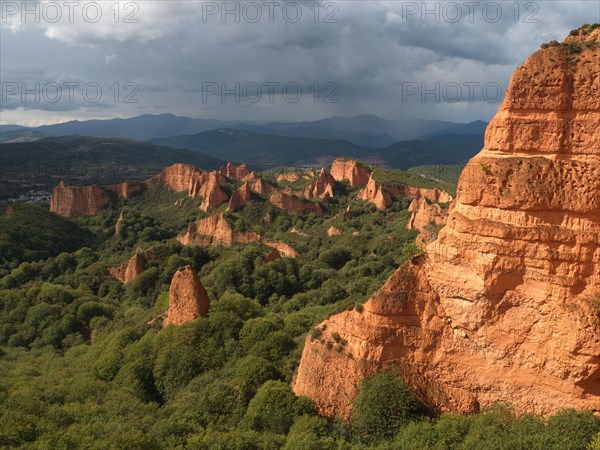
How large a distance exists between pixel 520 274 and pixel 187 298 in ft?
66.7

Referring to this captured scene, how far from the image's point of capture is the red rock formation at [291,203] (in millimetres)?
86500

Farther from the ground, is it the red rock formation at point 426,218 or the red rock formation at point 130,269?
the red rock formation at point 426,218

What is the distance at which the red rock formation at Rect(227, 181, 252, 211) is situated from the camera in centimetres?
8500

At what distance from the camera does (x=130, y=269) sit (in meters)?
56.9

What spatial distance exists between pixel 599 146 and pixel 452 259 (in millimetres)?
6489

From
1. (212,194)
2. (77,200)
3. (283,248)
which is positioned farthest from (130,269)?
(77,200)

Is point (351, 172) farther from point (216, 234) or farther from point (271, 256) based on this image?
point (271, 256)

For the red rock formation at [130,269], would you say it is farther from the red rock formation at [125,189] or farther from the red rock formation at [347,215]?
the red rock formation at [125,189]

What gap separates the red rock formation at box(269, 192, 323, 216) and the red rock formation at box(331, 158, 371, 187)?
83.5 feet

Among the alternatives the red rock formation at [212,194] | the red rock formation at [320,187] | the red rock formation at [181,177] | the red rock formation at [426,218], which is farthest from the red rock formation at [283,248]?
the red rock formation at [181,177]

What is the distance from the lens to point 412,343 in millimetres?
19188

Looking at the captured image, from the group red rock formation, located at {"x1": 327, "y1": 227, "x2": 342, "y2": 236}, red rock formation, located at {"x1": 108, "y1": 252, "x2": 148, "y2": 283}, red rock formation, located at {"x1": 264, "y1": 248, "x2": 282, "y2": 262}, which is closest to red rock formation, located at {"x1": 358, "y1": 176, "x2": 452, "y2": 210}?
red rock formation, located at {"x1": 327, "y1": 227, "x2": 342, "y2": 236}

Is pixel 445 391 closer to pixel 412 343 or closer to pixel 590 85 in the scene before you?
pixel 412 343

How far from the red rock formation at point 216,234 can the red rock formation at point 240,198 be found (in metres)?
8.29
